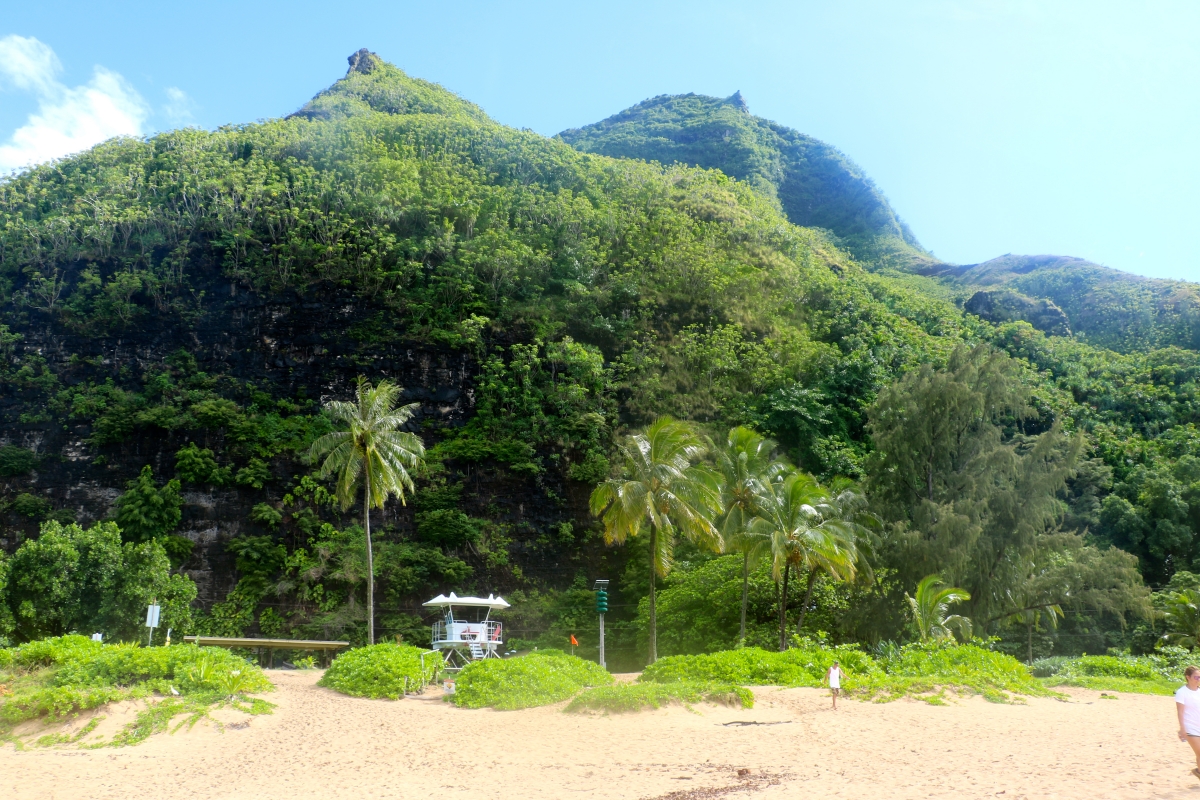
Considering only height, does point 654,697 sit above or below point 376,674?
above

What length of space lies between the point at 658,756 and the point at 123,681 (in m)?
10.9

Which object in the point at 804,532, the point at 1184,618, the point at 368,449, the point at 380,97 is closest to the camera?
the point at 804,532

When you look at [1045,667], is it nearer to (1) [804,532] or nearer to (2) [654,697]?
(1) [804,532]

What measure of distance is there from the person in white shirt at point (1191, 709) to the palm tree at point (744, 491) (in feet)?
62.2

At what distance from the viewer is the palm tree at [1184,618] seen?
99.0ft

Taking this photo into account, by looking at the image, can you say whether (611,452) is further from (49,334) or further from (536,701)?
(49,334)

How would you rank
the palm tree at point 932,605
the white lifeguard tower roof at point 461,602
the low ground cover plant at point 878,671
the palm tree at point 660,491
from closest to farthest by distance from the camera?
the low ground cover plant at point 878,671 < the palm tree at point 932,605 < the palm tree at point 660,491 < the white lifeguard tower roof at point 461,602

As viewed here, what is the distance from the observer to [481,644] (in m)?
27.5

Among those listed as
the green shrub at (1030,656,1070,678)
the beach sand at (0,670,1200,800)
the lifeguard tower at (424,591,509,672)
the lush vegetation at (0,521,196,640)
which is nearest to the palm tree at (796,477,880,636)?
the green shrub at (1030,656,1070,678)

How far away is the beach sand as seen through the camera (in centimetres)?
1110

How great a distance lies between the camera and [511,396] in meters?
44.8

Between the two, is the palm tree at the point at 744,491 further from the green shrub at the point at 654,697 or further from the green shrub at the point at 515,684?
the green shrub at the point at 654,697

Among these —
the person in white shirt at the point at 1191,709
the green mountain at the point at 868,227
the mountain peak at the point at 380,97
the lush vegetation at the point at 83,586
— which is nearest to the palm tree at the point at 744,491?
the person in white shirt at the point at 1191,709

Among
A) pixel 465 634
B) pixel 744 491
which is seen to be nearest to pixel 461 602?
pixel 465 634
